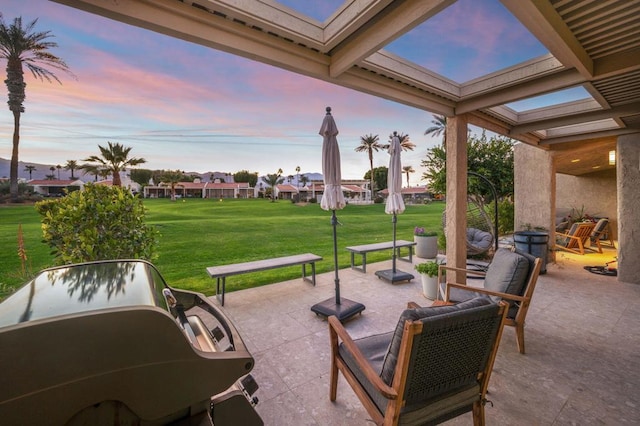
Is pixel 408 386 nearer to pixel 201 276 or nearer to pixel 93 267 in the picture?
pixel 93 267

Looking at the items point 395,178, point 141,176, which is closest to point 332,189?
point 395,178

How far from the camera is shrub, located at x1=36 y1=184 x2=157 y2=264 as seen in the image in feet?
10.8

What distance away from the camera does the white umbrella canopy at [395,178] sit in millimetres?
5508

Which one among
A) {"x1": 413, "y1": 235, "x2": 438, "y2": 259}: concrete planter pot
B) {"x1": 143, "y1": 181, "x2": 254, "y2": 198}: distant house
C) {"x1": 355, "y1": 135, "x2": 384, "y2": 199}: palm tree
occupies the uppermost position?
{"x1": 355, "y1": 135, "x2": 384, "y2": 199}: palm tree

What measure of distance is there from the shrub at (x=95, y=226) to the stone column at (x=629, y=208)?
365 inches

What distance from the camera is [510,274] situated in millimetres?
3211

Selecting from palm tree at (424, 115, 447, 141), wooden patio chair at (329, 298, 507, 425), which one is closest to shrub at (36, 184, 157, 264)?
wooden patio chair at (329, 298, 507, 425)

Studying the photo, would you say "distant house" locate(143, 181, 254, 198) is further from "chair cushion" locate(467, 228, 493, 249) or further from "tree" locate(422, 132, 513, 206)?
"chair cushion" locate(467, 228, 493, 249)

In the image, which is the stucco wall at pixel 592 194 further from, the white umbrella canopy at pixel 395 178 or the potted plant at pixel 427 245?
the white umbrella canopy at pixel 395 178

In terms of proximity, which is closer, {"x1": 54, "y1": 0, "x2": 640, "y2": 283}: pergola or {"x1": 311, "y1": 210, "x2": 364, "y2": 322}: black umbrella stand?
{"x1": 54, "y1": 0, "x2": 640, "y2": 283}: pergola

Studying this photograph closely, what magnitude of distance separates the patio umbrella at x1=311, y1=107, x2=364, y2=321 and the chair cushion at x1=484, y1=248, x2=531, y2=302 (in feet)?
6.07

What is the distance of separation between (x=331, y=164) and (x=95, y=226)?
3.30 meters

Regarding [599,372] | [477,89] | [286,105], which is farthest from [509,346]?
[286,105]

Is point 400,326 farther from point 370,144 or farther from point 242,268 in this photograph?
point 370,144
